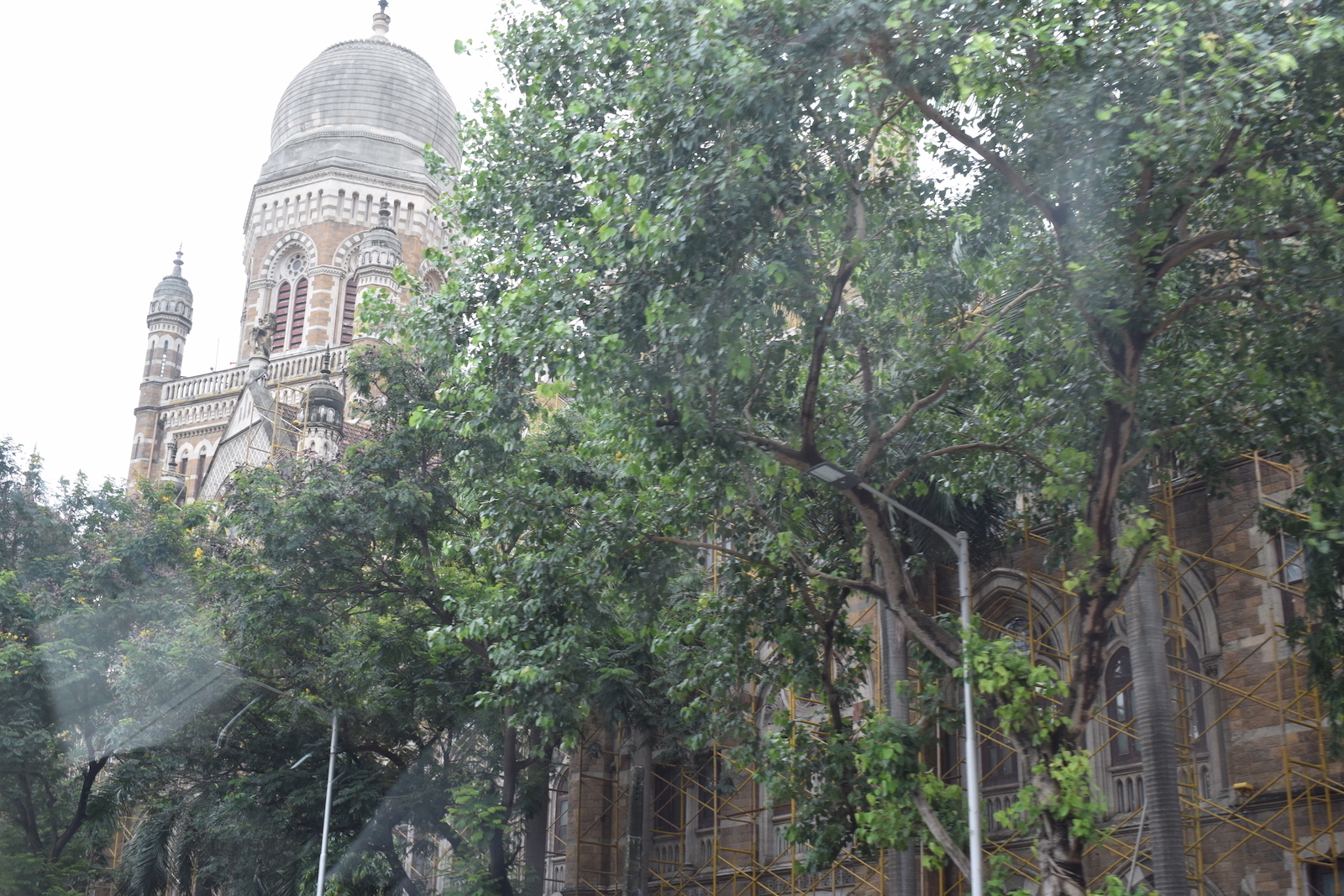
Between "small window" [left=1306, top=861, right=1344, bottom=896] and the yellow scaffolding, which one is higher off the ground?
the yellow scaffolding

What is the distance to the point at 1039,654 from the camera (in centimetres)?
2009

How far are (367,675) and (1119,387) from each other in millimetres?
12434

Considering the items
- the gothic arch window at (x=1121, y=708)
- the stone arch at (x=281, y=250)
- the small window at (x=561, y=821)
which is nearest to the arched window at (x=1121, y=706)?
the gothic arch window at (x=1121, y=708)

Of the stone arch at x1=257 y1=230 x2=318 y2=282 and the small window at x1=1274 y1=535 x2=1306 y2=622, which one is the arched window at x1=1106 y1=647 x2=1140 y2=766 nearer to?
the small window at x1=1274 y1=535 x2=1306 y2=622

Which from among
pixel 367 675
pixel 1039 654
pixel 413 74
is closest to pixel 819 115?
pixel 1039 654

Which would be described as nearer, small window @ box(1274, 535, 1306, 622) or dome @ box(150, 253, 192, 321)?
small window @ box(1274, 535, 1306, 622)

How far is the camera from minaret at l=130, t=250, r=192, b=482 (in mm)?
55219

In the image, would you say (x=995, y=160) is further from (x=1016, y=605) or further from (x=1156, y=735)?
(x=1016, y=605)

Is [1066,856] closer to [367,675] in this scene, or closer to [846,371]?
[846,371]

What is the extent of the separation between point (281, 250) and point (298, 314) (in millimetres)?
2949

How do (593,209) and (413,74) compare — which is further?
(413,74)

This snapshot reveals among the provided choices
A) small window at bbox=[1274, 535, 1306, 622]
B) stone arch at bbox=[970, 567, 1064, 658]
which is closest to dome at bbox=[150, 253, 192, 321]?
stone arch at bbox=[970, 567, 1064, 658]

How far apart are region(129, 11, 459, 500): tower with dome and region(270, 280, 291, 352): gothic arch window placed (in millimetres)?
52

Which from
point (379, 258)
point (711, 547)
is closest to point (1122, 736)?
point (711, 547)
